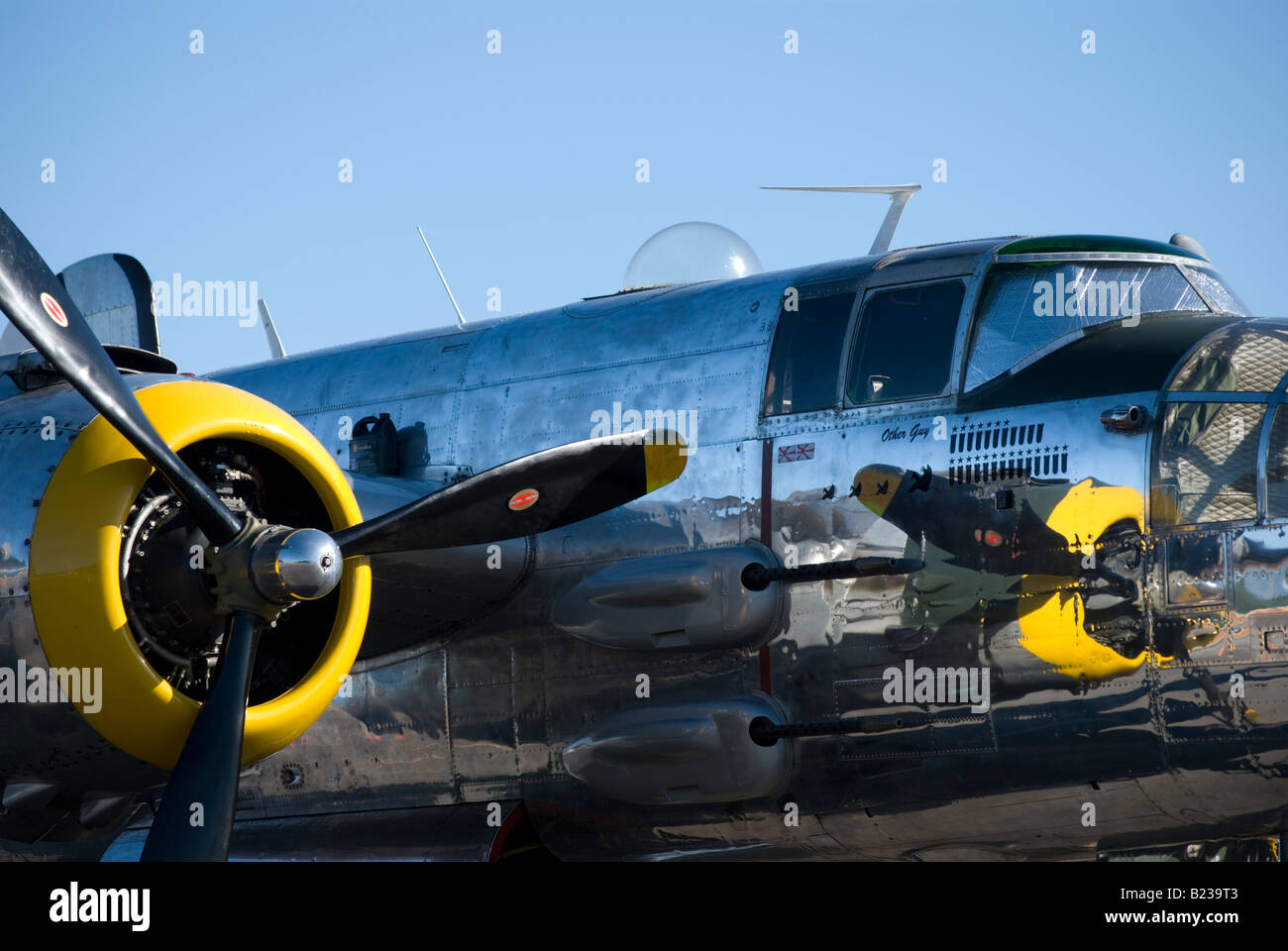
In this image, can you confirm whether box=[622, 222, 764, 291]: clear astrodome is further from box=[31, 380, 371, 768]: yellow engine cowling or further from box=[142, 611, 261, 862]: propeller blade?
box=[142, 611, 261, 862]: propeller blade

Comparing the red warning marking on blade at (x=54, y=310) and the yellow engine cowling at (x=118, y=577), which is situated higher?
the red warning marking on blade at (x=54, y=310)

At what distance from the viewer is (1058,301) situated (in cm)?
845

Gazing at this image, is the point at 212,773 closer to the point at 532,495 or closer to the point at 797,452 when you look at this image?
the point at 532,495

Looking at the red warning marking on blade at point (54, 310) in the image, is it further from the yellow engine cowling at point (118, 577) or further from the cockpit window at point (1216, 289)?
the cockpit window at point (1216, 289)

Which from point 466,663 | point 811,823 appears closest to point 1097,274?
point 811,823

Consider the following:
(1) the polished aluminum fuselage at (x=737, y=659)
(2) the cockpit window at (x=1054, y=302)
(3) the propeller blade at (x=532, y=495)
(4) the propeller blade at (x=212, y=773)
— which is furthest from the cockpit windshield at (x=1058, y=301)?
(4) the propeller blade at (x=212, y=773)

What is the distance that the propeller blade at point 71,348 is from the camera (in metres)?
7.20

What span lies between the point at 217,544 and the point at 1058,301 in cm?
452

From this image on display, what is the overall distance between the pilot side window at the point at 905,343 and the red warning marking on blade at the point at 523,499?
5.91 feet

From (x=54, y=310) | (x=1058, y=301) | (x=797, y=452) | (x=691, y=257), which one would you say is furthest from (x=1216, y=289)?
(x=54, y=310)

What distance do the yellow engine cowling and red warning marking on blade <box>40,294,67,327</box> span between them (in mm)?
532

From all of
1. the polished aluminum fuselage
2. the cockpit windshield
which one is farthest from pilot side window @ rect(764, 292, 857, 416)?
the cockpit windshield

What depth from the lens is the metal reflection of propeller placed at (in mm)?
7250

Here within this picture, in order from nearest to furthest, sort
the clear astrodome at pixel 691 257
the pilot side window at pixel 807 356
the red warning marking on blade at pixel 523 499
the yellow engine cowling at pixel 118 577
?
the yellow engine cowling at pixel 118 577, the red warning marking on blade at pixel 523 499, the pilot side window at pixel 807 356, the clear astrodome at pixel 691 257
